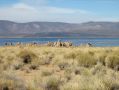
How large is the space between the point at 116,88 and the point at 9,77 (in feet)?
10.7

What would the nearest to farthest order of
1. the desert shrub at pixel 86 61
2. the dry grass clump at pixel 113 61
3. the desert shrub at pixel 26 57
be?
the dry grass clump at pixel 113 61
the desert shrub at pixel 86 61
the desert shrub at pixel 26 57

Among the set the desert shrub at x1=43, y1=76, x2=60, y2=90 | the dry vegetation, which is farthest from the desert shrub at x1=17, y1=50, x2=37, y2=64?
the desert shrub at x1=43, y1=76, x2=60, y2=90

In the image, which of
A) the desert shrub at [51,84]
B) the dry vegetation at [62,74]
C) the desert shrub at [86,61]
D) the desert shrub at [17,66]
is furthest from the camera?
the desert shrub at [86,61]

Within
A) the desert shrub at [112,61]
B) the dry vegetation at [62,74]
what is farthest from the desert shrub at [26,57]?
the desert shrub at [112,61]

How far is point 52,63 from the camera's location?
21328mm

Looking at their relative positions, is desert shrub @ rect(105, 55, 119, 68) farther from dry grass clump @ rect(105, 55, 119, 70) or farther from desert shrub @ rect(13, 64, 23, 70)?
desert shrub @ rect(13, 64, 23, 70)

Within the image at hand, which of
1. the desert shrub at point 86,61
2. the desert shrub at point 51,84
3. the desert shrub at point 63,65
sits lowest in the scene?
the desert shrub at point 63,65

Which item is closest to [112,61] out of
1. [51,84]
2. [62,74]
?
[62,74]

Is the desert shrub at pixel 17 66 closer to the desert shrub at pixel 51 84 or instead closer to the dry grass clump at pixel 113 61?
the dry grass clump at pixel 113 61

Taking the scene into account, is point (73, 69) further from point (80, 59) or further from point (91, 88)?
point (91, 88)

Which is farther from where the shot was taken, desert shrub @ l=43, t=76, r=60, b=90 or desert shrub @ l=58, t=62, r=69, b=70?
desert shrub @ l=58, t=62, r=69, b=70

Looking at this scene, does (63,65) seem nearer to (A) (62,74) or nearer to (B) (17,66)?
(B) (17,66)

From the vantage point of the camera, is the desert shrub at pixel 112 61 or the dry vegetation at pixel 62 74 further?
the desert shrub at pixel 112 61

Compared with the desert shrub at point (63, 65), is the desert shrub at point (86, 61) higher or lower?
higher
